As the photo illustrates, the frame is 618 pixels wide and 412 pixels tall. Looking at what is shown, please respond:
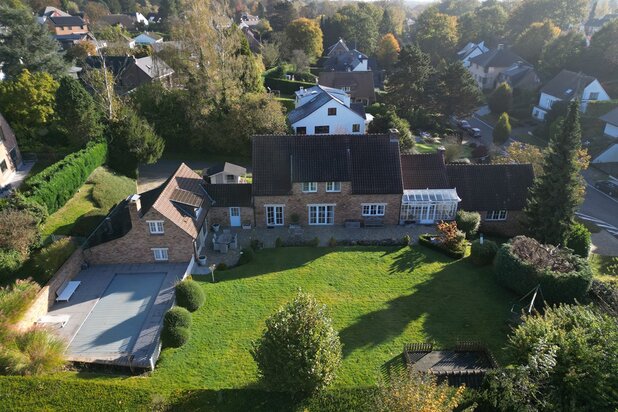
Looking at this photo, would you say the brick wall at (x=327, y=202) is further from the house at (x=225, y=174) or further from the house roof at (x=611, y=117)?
the house roof at (x=611, y=117)

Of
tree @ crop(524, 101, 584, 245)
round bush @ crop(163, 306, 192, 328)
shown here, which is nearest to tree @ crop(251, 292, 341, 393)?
round bush @ crop(163, 306, 192, 328)

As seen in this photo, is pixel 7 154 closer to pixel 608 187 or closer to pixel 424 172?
pixel 424 172

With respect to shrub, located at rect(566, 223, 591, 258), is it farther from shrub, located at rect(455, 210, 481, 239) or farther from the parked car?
the parked car

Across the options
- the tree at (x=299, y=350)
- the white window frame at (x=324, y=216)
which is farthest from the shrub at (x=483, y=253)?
Result: the tree at (x=299, y=350)

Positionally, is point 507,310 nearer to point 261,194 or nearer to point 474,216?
point 474,216

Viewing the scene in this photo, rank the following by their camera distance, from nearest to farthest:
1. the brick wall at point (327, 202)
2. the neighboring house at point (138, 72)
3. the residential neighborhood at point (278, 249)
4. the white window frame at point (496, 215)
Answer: the residential neighborhood at point (278, 249)
the brick wall at point (327, 202)
the white window frame at point (496, 215)
the neighboring house at point (138, 72)
